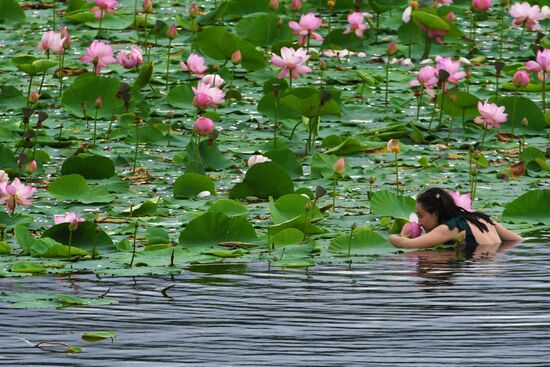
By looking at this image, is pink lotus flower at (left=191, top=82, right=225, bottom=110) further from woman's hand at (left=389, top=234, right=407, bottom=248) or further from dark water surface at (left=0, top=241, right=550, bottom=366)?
dark water surface at (left=0, top=241, right=550, bottom=366)

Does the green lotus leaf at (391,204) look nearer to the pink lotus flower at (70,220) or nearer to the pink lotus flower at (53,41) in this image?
the pink lotus flower at (70,220)

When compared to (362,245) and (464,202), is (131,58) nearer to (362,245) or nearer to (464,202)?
(464,202)

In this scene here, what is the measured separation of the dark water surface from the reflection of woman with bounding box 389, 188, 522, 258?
44 centimetres

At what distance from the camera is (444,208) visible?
8844 millimetres

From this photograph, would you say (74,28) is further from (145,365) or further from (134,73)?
(145,365)

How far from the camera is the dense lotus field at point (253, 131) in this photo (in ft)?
27.6

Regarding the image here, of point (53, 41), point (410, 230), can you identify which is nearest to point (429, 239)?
point (410, 230)

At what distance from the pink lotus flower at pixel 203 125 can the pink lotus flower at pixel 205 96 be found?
1.02ft

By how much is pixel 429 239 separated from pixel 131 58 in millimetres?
3990

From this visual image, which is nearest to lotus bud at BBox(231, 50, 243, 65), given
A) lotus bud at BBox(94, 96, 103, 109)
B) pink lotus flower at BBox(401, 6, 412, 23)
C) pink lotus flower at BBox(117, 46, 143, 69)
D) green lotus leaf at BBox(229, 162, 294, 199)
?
pink lotus flower at BBox(117, 46, 143, 69)

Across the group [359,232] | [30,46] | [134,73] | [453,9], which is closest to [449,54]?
[453,9]

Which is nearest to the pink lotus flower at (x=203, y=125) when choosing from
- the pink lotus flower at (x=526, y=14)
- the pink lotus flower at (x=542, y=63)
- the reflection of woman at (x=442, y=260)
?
the reflection of woman at (x=442, y=260)

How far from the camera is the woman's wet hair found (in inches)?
348

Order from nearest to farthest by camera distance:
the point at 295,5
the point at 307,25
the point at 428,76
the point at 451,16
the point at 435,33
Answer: the point at 428,76 < the point at 307,25 < the point at 435,33 < the point at 295,5 < the point at 451,16
